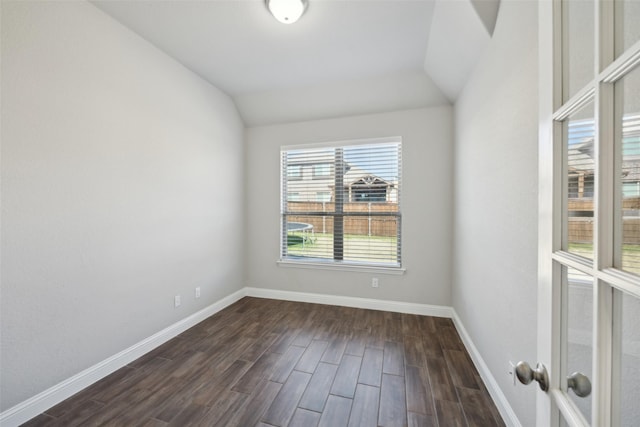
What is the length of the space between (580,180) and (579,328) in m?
0.34

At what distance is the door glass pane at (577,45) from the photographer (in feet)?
1.77

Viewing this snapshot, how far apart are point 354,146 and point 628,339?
3097mm

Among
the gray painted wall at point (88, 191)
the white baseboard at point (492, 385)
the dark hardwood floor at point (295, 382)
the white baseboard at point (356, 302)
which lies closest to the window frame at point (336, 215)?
the white baseboard at point (356, 302)

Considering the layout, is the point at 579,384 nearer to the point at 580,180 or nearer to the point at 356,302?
the point at 580,180

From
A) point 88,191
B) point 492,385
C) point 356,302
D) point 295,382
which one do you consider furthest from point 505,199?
point 88,191

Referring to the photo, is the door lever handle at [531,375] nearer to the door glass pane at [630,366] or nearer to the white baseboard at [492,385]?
the door glass pane at [630,366]

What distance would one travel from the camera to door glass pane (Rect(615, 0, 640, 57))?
442 millimetres

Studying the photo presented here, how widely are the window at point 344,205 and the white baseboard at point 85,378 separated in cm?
150

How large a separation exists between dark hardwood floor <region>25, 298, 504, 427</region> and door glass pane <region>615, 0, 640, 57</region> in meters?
1.91

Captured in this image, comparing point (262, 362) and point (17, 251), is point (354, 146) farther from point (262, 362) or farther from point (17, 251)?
point (17, 251)

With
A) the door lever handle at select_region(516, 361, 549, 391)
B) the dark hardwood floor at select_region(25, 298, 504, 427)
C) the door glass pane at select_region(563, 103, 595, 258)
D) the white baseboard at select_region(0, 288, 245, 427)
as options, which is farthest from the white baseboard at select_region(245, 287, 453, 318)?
the door glass pane at select_region(563, 103, 595, 258)

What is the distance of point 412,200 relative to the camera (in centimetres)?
310

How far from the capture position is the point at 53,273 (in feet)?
5.47

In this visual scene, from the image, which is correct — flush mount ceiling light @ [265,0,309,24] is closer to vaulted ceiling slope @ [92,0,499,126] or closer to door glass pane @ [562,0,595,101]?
vaulted ceiling slope @ [92,0,499,126]
